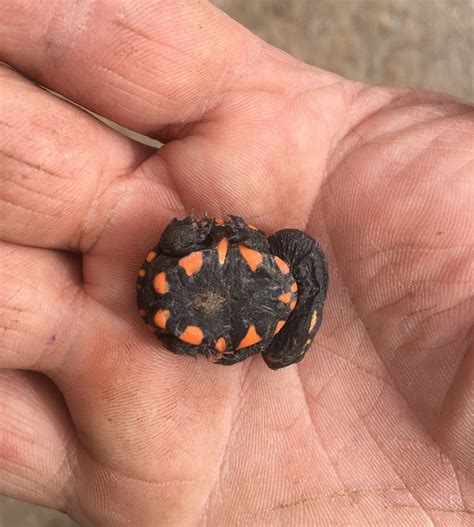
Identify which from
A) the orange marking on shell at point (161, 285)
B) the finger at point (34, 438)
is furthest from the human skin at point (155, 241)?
the orange marking on shell at point (161, 285)

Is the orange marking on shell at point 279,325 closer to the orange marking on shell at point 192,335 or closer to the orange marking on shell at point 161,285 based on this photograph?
the orange marking on shell at point 192,335

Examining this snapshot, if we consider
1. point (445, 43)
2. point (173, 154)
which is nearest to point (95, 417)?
point (173, 154)

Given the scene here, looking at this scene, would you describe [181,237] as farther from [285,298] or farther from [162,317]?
[285,298]

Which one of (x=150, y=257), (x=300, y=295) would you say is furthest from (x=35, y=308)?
(x=300, y=295)

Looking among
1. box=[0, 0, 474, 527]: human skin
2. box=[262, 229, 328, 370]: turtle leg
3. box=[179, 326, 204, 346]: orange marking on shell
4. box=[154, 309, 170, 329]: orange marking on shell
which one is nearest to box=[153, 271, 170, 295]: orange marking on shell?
box=[154, 309, 170, 329]: orange marking on shell

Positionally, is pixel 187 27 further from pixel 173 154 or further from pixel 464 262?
pixel 464 262
